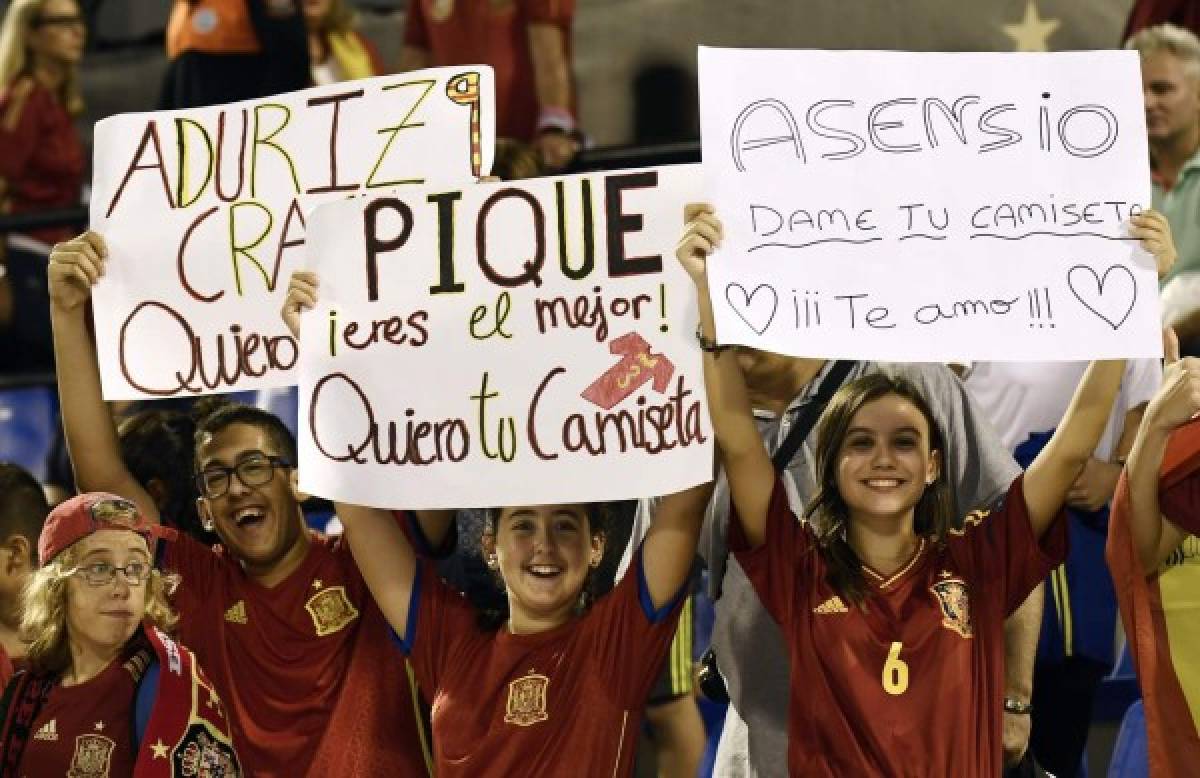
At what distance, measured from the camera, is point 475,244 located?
4.06 m

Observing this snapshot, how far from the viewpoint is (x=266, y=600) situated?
4.27 m

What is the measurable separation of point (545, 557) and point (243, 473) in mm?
705

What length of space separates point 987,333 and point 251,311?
4.87 ft

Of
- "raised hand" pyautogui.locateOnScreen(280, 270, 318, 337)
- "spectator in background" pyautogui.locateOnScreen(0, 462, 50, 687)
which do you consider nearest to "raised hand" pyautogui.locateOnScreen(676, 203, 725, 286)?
"raised hand" pyautogui.locateOnScreen(280, 270, 318, 337)

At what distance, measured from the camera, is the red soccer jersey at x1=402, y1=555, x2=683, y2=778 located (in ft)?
12.6

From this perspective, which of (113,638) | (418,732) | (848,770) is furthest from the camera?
(418,732)

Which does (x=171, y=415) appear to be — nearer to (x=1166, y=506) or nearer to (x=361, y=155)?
(x=361, y=155)

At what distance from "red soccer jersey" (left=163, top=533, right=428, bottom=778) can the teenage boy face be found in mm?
67

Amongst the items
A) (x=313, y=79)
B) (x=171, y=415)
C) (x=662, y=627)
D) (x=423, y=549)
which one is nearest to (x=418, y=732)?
(x=423, y=549)

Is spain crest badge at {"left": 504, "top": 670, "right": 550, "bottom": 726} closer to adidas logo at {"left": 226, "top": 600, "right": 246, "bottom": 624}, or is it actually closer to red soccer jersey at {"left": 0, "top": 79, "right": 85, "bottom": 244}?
adidas logo at {"left": 226, "top": 600, "right": 246, "bottom": 624}

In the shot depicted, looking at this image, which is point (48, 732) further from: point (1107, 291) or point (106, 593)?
point (1107, 291)

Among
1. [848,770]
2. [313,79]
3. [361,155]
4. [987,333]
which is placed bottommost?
[848,770]

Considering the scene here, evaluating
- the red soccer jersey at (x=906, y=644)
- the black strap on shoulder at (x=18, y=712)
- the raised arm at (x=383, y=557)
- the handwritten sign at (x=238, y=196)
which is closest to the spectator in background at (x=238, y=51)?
the handwritten sign at (x=238, y=196)

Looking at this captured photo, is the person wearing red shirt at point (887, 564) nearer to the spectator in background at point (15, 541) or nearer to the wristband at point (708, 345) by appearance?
the wristband at point (708, 345)
